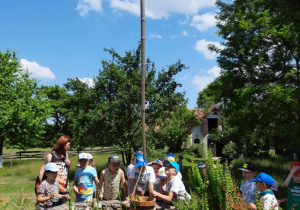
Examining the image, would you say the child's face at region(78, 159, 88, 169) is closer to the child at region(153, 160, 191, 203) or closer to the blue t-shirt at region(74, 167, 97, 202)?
the blue t-shirt at region(74, 167, 97, 202)

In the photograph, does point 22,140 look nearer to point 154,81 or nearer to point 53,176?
point 154,81

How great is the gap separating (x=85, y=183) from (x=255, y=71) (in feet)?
37.7

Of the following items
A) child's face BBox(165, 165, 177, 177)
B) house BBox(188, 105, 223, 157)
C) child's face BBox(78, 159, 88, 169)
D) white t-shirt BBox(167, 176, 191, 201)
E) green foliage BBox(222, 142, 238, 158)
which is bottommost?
green foliage BBox(222, 142, 238, 158)

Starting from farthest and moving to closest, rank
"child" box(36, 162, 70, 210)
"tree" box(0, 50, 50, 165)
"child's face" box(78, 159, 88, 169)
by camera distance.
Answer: "tree" box(0, 50, 50, 165), "child's face" box(78, 159, 88, 169), "child" box(36, 162, 70, 210)

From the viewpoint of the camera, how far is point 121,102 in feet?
45.5

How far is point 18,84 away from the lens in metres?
22.8

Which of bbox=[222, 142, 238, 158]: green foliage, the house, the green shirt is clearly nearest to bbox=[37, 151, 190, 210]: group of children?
the green shirt

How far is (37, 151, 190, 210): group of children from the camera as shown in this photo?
4184mm

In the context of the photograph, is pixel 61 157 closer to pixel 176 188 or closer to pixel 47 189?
pixel 47 189

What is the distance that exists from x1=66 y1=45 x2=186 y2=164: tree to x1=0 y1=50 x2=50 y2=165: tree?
8229 mm

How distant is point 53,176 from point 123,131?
10.1 metres

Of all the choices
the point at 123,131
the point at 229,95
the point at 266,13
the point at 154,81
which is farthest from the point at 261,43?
the point at 123,131

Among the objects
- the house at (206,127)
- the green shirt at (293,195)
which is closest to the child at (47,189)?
the green shirt at (293,195)

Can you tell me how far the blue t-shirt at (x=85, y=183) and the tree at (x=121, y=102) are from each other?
8.63 m
